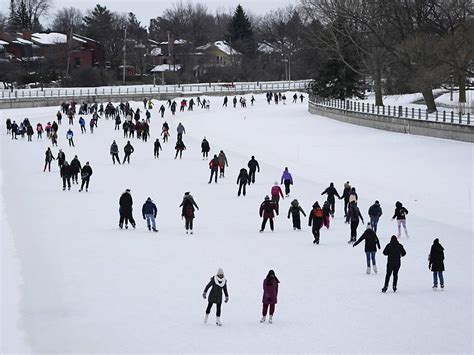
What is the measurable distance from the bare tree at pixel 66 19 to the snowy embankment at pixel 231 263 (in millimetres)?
99177

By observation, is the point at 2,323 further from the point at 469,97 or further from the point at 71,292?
the point at 469,97

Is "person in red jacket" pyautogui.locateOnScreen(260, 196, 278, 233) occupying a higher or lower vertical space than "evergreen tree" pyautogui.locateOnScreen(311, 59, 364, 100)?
lower

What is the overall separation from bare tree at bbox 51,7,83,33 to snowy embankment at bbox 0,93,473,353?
3905 inches

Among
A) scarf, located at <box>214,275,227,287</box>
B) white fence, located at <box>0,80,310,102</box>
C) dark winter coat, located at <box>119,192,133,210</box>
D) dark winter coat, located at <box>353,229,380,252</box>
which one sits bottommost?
scarf, located at <box>214,275,227,287</box>

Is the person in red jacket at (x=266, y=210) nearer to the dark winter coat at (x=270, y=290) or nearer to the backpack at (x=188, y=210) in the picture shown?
the backpack at (x=188, y=210)

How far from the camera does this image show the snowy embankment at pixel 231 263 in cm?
1109

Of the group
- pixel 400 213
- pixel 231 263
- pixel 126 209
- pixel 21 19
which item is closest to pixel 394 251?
pixel 231 263

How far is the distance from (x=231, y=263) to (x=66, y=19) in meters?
118

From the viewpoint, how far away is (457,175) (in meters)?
25.5

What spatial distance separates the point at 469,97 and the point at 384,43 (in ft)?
33.3

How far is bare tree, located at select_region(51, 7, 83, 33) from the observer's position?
125438mm

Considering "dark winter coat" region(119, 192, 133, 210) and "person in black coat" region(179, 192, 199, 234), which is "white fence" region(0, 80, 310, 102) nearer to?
"dark winter coat" region(119, 192, 133, 210)

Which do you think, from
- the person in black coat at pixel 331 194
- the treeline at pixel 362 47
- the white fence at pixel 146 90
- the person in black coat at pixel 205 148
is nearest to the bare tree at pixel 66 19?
the treeline at pixel 362 47

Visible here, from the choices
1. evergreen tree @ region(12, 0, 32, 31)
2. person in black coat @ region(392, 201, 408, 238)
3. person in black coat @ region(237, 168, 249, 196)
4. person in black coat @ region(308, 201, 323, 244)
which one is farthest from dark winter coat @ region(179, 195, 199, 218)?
evergreen tree @ region(12, 0, 32, 31)
